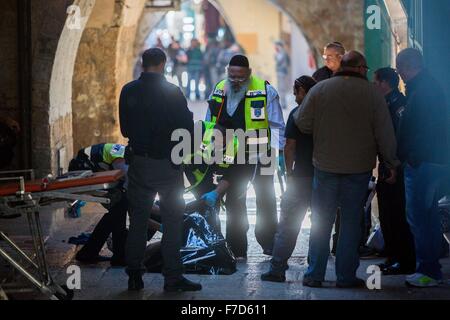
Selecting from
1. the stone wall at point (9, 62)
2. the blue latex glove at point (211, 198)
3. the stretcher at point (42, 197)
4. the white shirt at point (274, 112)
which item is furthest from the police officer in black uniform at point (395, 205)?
the stone wall at point (9, 62)

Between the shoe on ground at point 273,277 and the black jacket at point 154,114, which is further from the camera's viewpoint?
the shoe on ground at point 273,277

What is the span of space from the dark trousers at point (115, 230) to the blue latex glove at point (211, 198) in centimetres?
67

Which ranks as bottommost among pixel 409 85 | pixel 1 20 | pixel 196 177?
pixel 196 177

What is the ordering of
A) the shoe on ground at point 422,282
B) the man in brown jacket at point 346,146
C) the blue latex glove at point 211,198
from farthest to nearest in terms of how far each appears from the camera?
the blue latex glove at point 211,198 → the shoe on ground at point 422,282 → the man in brown jacket at point 346,146

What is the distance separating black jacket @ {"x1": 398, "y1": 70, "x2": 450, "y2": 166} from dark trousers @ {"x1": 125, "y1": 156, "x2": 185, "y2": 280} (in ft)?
5.58

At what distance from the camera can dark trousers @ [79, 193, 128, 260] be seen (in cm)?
993

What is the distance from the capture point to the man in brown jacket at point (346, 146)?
28.4 feet

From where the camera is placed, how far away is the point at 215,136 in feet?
33.7

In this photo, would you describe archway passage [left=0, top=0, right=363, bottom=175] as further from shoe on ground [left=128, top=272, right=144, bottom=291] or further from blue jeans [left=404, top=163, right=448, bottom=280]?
blue jeans [left=404, top=163, right=448, bottom=280]

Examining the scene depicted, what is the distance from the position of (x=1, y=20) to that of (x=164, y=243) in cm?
454

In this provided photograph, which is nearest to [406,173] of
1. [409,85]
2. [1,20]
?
[409,85]

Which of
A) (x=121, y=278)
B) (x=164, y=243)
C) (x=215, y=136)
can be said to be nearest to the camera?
(x=164, y=243)

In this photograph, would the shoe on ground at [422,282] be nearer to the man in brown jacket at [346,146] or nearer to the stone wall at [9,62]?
the man in brown jacket at [346,146]
